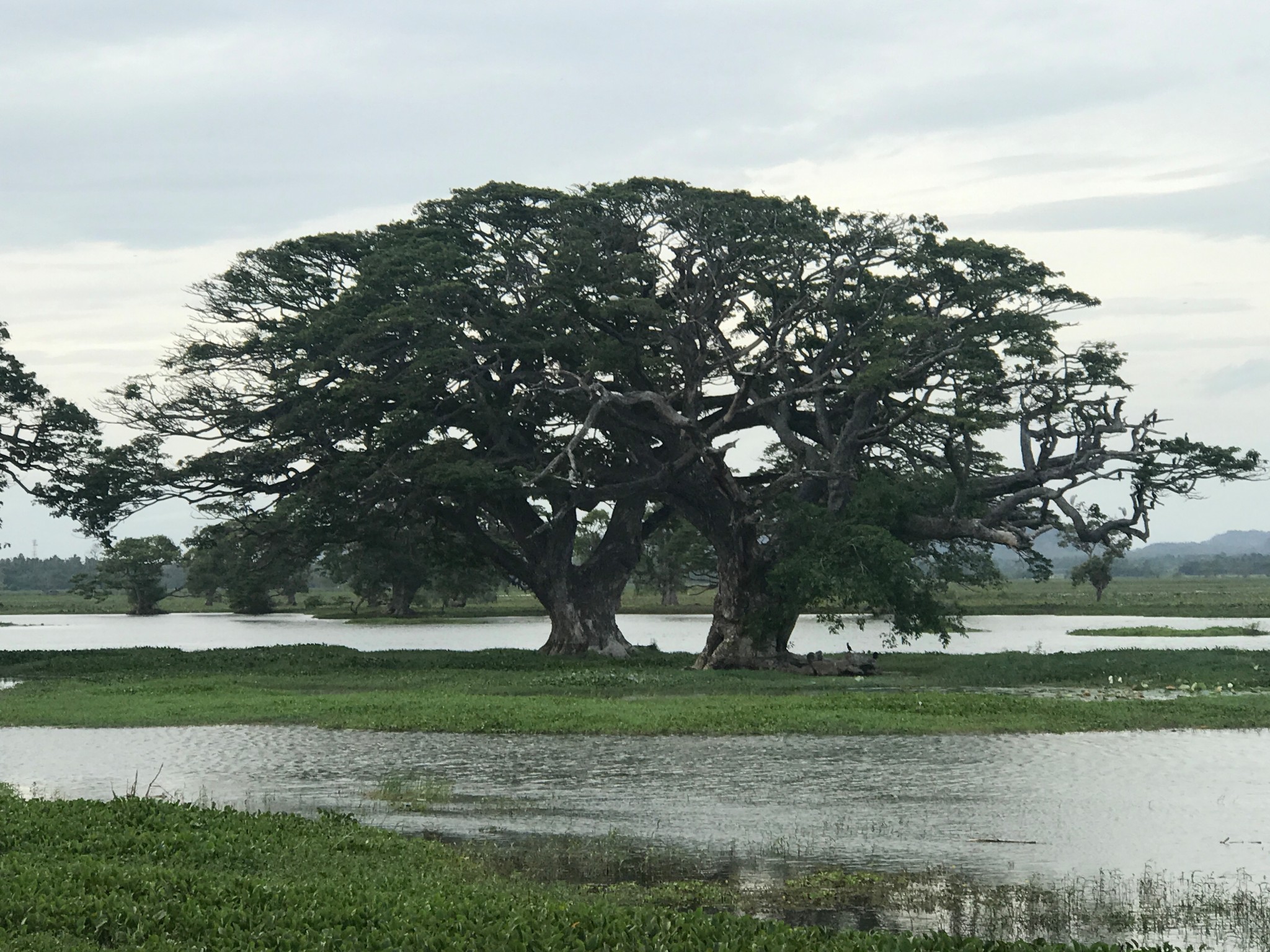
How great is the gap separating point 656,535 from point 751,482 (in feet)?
149

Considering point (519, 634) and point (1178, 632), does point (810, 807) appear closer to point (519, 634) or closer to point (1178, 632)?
point (1178, 632)

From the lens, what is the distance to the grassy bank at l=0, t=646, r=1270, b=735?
28.2 m

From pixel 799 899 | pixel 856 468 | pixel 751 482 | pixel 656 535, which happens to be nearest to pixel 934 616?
pixel 856 468

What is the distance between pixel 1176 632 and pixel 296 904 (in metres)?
65.1

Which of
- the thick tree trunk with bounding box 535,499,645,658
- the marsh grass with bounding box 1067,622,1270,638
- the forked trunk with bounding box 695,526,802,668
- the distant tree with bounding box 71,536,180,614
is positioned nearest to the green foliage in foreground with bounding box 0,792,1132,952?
the forked trunk with bounding box 695,526,802,668

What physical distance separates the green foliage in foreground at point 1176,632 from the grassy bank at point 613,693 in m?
25.0

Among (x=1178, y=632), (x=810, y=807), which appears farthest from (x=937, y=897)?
(x=1178, y=632)

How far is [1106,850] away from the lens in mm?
16047

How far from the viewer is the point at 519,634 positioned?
3174 inches

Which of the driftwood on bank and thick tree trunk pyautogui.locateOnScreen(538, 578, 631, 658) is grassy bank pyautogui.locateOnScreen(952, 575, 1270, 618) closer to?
thick tree trunk pyautogui.locateOnScreen(538, 578, 631, 658)

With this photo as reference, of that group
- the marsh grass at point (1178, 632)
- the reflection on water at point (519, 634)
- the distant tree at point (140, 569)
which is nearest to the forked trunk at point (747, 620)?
the reflection on water at point (519, 634)

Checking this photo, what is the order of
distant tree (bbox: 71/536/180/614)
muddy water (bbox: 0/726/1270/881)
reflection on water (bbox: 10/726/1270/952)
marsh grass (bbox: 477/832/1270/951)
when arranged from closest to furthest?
marsh grass (bbox: 477/832/1270/951) → reflection on water (bbox: 10/726/1270/952) → muddy water (bbox: 0/726/1270/881) → distant tree (bbox: 71/536/180/614)

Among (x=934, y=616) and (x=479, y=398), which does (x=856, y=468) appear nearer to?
(x=934, y=616)

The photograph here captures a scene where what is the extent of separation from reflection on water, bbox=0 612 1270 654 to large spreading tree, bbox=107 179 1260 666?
12223 millimetres
